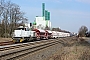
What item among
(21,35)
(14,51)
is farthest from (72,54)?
(21,35)

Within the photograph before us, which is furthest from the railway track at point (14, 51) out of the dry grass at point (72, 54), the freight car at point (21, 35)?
the freight car at point (21, 35)

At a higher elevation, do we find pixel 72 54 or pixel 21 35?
pixel 21 35

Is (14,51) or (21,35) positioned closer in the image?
(14,51)

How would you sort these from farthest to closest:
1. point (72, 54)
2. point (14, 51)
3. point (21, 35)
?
1. point (21, 35)
2. point (14, 51)
3. point (72, 54)

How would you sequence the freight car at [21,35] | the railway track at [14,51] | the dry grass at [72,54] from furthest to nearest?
the freight car at [21,35], the railway track at [14,51], the dry grass at [72,54]

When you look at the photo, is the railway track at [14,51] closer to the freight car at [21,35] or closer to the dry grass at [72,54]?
the dry grass at [72,54]

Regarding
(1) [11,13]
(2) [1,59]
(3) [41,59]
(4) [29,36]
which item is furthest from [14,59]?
(1) [11,13]

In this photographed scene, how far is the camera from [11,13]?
7569 centimetres

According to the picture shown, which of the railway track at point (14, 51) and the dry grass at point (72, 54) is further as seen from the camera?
the railway track at point (14, 51)

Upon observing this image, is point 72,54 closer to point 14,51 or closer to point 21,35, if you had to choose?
point 14,51

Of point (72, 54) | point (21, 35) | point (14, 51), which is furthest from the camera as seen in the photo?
point (21, 35)

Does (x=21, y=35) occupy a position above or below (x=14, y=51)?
above

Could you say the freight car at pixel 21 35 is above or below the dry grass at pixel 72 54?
above

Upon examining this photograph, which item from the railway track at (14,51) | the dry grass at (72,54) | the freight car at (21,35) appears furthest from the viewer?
the freight car at (21,35)
